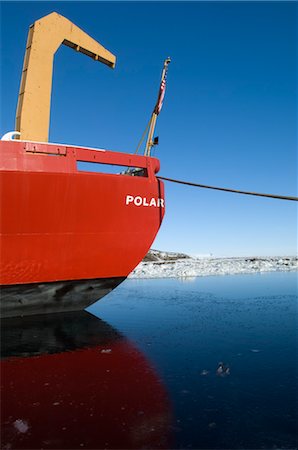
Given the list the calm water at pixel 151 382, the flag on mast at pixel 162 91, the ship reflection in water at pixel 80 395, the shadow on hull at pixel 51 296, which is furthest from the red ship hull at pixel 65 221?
the flag on mast at pixel 162 91

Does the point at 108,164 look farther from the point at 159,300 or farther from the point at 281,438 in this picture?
the point at 281,438

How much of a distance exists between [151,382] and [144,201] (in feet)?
17.3

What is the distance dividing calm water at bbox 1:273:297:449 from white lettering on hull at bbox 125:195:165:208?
284 centimetres

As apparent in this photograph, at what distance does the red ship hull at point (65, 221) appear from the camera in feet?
24.4

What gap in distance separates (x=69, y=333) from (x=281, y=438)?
5.10 metres

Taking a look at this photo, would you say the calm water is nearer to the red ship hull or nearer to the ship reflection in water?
the ship reflection in water

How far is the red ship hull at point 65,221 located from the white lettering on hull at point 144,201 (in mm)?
26

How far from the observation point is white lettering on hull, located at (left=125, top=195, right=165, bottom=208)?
8719mm

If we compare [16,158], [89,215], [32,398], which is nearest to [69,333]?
[89,215]

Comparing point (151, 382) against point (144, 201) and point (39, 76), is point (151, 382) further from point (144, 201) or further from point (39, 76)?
point (39, 76)

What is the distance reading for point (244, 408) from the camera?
3635mm

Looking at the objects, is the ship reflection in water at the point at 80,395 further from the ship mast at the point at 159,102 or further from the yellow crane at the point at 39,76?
the ship mast at the point at 159,102

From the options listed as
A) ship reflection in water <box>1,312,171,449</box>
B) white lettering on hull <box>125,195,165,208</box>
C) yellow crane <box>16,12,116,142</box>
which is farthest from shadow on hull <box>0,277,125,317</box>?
yellow crane <box>16,12,116,142</box>

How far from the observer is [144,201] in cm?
904
